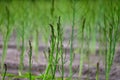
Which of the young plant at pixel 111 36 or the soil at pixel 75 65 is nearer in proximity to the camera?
the young plant at pixel 111 36

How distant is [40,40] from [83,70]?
203 centimetres

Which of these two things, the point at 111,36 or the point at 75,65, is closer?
the point at 111,36

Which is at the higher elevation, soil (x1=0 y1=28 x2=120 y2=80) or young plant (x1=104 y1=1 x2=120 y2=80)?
young plant (x1=104 y1=1 x2=120 y2=80)

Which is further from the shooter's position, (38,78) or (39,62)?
(39,62)

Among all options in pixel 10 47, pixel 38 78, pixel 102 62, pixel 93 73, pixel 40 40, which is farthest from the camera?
pixel 40 40

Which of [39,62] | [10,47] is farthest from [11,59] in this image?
[10,47]

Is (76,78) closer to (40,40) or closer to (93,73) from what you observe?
(93,73)

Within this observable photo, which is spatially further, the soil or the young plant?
the soil

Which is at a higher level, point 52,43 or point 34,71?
point 52,43

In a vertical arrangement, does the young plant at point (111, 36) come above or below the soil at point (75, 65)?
above

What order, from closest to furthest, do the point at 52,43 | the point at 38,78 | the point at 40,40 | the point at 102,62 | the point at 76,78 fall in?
the point at 52,43 → the point at 38,78 → the point at 76,78 → the point at 102,62 → the point at 40,40

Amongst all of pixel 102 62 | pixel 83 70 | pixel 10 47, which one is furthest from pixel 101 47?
pixel 10 47

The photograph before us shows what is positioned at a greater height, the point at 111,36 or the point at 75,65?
the point at 111,36

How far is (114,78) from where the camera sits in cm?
294
